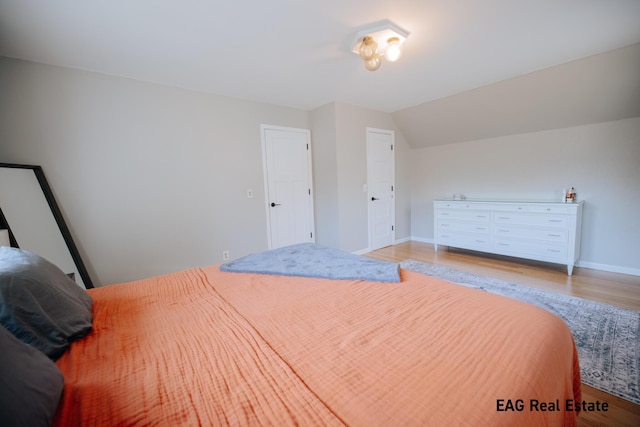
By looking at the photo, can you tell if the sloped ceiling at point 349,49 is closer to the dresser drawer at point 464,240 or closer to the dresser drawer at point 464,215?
the dresser drawer at point 464,215

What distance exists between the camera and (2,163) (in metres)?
2.00

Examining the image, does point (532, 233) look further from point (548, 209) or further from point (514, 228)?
point (548, 209)

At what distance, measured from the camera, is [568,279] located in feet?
9.27

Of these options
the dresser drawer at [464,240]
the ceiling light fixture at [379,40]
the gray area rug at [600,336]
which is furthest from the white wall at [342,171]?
the gray area rug at [600,336]

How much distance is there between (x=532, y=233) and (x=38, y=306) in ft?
14.4

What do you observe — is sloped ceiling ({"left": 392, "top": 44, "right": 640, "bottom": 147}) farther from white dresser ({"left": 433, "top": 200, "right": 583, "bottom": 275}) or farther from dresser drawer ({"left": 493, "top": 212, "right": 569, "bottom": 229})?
dresser drawer ({"left": 493, "top": 212, "right": 569, "bottom": 229})

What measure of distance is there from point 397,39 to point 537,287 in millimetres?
2804

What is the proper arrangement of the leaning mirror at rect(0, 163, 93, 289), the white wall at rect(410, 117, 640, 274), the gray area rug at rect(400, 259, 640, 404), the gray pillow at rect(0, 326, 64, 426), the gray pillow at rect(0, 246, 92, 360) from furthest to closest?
the white wall at rect(410, 117, 640, 274)
the leaning mirror at rect(0, 163, 93, 289)
the gray area rug at rect(400, 259, 640, 404)
the gray pillow at rect(0, 246, 92, 360)
the gray pillow at rect(0, 326, 64, 426)

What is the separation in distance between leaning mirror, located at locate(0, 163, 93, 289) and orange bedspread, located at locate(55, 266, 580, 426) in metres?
1.46

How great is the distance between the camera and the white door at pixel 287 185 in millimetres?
3551

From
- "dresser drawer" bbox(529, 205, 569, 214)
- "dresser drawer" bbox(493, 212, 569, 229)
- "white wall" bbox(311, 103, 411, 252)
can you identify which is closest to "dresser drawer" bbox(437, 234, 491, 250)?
"dresser drawer" bbox(493, 212, 569, 229)

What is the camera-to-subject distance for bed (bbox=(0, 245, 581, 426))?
63cm

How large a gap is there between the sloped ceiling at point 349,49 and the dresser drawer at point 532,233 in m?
1.38

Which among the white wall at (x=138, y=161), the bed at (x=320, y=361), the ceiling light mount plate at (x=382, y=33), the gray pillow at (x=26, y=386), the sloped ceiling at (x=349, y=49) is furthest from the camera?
the white wall at (x=138, y=161)
